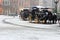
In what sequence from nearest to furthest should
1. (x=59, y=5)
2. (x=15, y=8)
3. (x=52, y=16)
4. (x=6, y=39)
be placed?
(x=6, y=39) < (x=52, y=16) < (x=59, y=5) < (x=15, y=8)

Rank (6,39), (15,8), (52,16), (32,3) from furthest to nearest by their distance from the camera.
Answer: (15,8) → (32,3) → (52,16) → (6,39)

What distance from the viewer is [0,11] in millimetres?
83812

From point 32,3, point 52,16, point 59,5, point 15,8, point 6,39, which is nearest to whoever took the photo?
point 6,39

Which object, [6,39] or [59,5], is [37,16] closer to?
[59,5]

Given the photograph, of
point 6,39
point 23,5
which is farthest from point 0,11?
point 6,39

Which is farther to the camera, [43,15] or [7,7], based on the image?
[7,7]

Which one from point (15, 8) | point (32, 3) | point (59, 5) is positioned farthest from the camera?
point (15, 8)

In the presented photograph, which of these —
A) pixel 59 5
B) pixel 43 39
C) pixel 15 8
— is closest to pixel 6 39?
pixel 43 39

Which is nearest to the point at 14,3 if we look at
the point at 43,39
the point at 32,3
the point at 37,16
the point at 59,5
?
the point at 32,3

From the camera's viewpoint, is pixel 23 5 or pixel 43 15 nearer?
pixel 43 15

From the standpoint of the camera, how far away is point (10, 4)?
274 ft

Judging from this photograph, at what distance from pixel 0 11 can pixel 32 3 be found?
546 inches

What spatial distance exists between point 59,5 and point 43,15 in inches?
367

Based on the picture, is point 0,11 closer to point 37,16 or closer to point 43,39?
point 37,16
